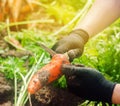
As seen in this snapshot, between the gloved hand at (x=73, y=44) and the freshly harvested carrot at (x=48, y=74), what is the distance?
139mm

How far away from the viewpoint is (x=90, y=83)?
277cm

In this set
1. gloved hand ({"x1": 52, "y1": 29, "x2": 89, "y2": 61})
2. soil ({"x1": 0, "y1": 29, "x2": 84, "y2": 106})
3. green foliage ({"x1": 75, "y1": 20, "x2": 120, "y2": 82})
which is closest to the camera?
soil ({"x1": 0, "y1": 29, "x2": 84, "y2": 106})

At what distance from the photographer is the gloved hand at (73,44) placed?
3073 millimetres

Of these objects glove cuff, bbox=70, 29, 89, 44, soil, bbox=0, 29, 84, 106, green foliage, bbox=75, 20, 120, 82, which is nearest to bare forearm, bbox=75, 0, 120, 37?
glove cuff, bbox=70, 29, 89, 44

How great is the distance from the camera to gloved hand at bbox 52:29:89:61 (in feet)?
10.1

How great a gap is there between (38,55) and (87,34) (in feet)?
1.74

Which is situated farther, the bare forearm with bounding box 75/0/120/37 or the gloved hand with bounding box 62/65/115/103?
the bare forearm with bounding box 75/0/120/37

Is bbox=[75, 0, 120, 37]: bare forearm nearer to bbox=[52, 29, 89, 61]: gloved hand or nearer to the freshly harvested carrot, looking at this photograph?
bbox=[52, 29, 89, 61]: gloved hand

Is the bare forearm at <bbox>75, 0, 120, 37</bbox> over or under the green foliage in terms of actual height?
over

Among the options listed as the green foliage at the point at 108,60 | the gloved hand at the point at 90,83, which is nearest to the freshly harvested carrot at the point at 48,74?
the gloved hand at the point at 90,83

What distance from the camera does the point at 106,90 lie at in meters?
2.75

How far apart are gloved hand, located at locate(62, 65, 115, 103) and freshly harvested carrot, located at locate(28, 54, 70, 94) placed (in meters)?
0.09

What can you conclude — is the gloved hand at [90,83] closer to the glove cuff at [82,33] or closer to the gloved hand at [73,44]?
the gloved hand at [73,44]

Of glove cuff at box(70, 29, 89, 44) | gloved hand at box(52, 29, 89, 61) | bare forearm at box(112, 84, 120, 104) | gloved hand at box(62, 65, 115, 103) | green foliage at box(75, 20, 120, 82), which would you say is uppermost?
glove cuff at box(70, 29, 89, 44)
